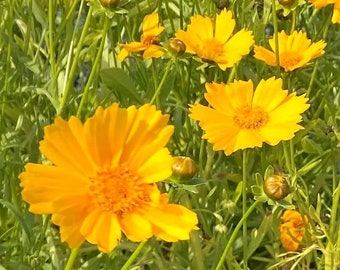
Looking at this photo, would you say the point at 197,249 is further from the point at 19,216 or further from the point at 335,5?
the point at 335,5

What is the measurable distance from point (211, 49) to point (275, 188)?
399 mm

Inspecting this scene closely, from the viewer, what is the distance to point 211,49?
1.14 m

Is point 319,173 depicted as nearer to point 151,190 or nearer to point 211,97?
point 211,97

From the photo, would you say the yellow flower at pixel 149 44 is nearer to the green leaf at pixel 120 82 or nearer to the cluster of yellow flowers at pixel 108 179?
the green leaf at pixel 120 82

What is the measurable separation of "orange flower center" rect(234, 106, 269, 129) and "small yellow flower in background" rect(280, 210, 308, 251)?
0.15m

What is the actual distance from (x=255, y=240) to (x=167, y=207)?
1.05ft

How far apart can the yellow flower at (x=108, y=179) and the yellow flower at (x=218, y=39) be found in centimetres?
38

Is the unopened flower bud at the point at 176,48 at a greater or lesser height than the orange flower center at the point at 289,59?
greater

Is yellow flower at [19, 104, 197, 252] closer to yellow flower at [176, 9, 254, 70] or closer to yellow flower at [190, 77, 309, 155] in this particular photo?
yellow flower at [190, 77, 309, 155]

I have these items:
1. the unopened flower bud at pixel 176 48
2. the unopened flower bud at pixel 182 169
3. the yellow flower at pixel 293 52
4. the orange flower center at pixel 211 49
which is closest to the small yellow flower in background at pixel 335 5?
the yellow flower at pixel 293 52

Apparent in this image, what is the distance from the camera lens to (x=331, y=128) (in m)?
1.13

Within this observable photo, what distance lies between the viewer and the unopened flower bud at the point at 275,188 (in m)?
0.78

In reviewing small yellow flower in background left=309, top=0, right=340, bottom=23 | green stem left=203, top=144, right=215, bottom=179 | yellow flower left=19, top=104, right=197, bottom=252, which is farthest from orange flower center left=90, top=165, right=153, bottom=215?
small yellow flower in background left=309, top=0, right=340, bottom=23

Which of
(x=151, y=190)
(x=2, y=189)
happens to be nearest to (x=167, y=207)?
(x=151, y=190)
